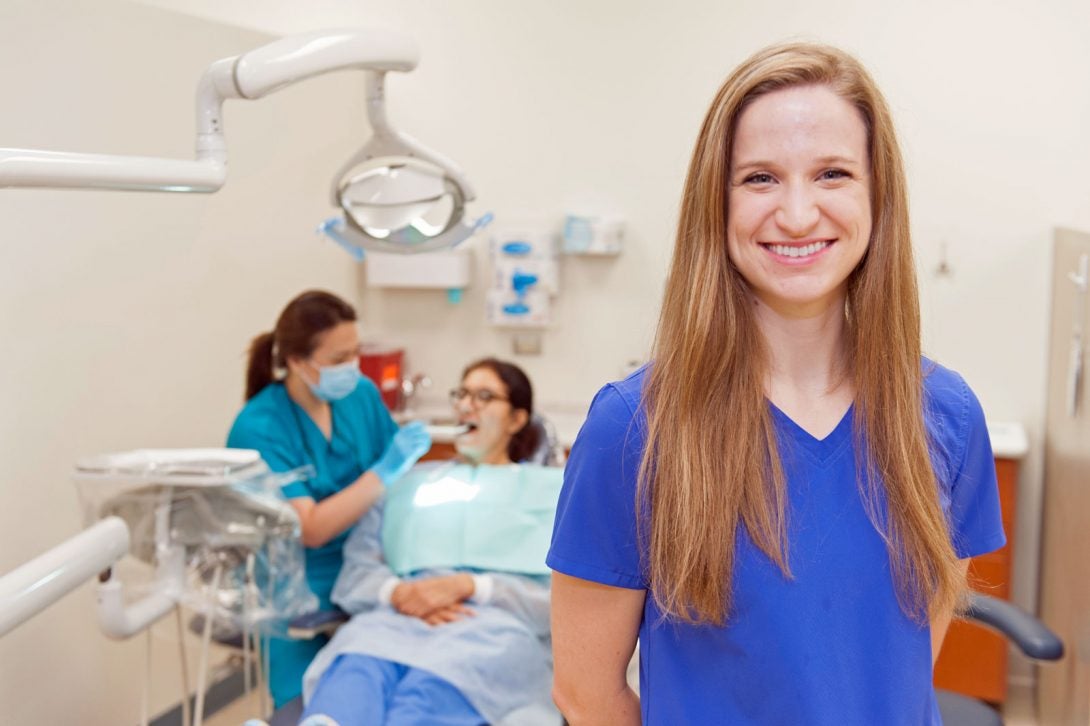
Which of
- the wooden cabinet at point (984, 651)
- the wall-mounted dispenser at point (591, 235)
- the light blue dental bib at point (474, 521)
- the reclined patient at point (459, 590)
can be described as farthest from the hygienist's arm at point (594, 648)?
the wall-mounted dispenser at point (591, 235)

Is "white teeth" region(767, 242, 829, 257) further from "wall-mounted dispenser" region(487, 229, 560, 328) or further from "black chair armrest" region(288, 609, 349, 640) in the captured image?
"wall-mounted dispenser" region(487, 229, 560, 328)

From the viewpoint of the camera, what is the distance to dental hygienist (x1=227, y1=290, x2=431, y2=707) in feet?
7.57

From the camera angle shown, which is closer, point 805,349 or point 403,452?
point 805,349

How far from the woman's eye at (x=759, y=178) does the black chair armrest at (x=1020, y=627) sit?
3.41ft

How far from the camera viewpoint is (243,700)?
286 cm

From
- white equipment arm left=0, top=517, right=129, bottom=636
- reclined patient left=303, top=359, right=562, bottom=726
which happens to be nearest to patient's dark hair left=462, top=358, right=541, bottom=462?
reclined patient left=303, top=359, right=562, bottom=726

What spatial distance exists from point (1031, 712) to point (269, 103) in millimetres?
2759

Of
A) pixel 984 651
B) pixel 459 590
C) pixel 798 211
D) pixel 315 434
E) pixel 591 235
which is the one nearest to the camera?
pixel 798 211

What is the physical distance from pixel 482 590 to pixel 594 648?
1.18 m

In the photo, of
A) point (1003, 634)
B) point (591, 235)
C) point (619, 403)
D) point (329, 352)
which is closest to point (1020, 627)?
point (1003, 634)

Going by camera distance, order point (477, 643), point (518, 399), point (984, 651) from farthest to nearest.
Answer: point (984, 651), point (518, 399), point (477, 643)

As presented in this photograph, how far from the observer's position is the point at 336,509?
2336 mm

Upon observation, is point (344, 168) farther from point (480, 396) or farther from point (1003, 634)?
point (1003, 634)

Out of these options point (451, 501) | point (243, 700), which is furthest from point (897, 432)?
point (243, 700)
